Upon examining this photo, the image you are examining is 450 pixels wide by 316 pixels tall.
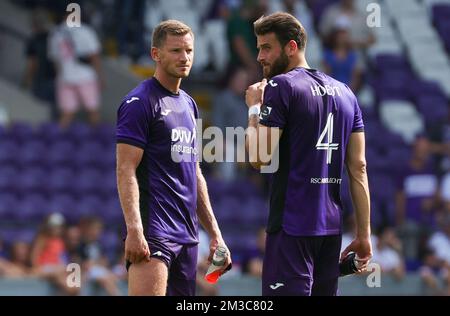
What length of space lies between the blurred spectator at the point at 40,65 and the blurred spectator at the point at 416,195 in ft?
17.5

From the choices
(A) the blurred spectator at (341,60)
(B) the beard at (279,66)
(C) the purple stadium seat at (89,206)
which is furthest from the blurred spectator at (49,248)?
(B) the beard at (279,66)

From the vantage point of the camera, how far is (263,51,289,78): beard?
25.6 feet

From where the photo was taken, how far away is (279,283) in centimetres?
763

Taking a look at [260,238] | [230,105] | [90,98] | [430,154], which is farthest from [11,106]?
[430,154]

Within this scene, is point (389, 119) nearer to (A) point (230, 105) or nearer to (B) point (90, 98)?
(A) point (230, 105)

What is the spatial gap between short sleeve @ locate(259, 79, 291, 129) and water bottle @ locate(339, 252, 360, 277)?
1011mm

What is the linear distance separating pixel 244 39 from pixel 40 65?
10.9 ft

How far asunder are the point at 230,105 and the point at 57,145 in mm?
2446

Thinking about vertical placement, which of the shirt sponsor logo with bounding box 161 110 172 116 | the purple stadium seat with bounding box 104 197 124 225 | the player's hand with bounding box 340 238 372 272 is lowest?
the purple stadium seat with bounding box 104 197 124 225

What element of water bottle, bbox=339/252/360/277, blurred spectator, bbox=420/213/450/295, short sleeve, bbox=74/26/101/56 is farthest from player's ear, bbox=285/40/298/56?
short sleeve, bbox=74/26/101/56

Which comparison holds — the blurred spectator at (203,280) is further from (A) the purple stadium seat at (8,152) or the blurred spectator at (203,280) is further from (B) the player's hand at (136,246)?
(B) the player's hand at (136,246)

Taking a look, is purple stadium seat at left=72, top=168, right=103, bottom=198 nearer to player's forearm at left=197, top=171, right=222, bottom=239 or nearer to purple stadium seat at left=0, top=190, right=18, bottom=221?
purple stadium seat at left=0, top=190, right=18, bottom=221

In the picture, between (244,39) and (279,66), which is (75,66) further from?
(279,66)

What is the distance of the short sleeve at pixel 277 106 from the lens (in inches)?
299
